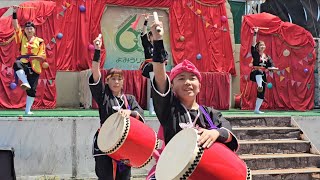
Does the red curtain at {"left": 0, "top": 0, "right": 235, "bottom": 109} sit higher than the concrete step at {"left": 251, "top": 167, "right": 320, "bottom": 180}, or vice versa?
the red curtain at {"left": 0, "top": 0, "right": 235, "bottom": 109}

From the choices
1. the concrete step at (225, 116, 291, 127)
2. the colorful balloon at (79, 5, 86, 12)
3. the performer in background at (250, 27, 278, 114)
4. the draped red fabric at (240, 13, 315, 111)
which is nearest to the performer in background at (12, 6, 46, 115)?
the colorful balloon at (79, 5, 86, 12)

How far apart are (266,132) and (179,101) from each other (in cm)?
434

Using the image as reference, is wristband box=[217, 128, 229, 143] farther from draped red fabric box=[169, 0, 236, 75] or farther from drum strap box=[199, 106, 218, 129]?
draped red fabric box=[169, 0, 236, 75]

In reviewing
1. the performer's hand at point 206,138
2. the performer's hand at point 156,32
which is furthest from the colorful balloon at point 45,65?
the performer's hand at point 206,138

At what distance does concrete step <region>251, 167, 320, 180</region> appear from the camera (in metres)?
5.71

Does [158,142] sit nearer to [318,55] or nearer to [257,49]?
[257,49]

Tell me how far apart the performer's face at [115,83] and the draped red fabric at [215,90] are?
213 inches

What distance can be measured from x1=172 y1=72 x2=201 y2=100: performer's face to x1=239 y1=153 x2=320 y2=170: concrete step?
354cm

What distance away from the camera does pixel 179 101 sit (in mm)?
2570

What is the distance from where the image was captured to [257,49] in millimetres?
8141

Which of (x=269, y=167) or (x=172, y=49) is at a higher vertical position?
(x=172, y=49)

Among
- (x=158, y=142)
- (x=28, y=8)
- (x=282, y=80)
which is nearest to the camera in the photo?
(x=158, y=142)

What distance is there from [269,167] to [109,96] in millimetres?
3094

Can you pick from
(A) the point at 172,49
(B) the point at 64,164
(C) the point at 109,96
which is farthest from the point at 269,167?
(A) the point at 172,49
